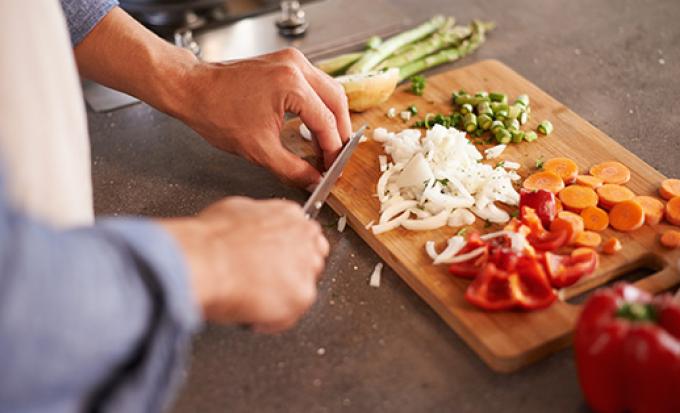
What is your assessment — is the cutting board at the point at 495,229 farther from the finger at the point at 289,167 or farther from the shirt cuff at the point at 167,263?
the shirt cuff at the point at 167,263

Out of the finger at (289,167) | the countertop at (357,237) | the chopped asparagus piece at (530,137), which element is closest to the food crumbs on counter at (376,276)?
the countertop at (357,237)

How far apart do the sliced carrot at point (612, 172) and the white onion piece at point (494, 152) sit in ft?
0.56

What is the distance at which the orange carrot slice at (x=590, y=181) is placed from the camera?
1.46 m

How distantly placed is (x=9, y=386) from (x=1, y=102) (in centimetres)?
36

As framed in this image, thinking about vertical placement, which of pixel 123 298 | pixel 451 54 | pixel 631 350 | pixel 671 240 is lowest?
pixel 451 54

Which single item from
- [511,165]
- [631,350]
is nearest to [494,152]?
[511,165]

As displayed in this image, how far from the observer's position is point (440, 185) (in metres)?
1.46

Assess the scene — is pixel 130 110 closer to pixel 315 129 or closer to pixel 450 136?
pixel 315 129

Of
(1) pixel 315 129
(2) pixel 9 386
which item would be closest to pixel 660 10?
(1) pixel 315 129

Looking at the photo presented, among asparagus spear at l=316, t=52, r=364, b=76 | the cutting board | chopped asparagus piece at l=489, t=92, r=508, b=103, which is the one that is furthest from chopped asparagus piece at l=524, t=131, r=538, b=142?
asparagus spear at l=316, t=52, r=364, b=76

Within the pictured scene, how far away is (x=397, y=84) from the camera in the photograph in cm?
188

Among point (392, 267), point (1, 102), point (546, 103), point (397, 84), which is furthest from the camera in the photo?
point (397, 84)

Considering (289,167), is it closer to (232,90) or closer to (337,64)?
(232,90)

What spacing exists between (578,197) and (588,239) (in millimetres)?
104
